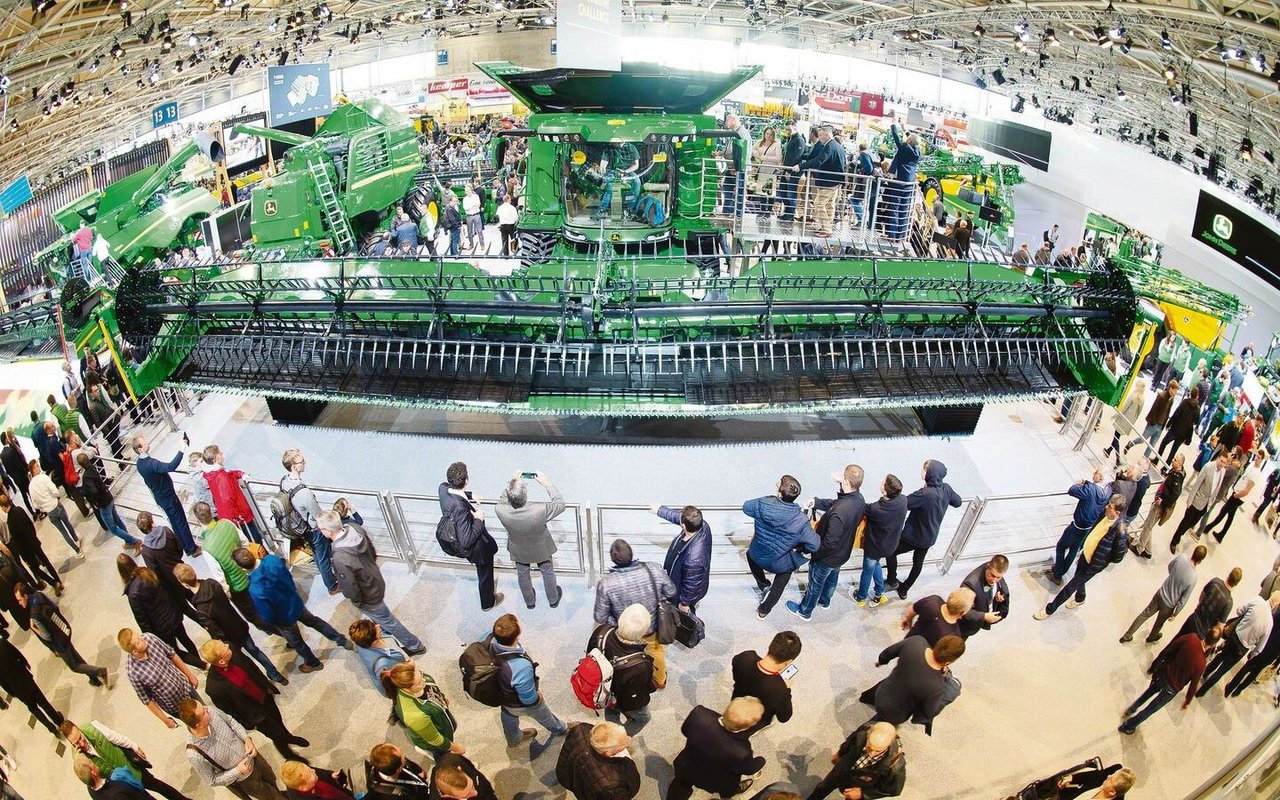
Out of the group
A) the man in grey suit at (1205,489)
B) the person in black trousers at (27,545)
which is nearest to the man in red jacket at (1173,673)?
the man in grey suit at (1205,489)

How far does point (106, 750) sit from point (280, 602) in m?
1.22

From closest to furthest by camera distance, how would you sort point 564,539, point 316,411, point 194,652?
point 194,652 < point 564,539 < point 316,411

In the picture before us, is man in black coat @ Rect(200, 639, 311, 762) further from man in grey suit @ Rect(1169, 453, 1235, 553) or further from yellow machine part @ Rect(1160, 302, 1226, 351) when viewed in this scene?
yellow machine part @ Rect(1160, 302, 1226, 351)

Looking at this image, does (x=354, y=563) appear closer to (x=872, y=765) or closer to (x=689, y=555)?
(x=689, y=555)

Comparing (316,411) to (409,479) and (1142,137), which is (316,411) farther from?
(1142,137)

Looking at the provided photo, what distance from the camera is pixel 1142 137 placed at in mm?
20234

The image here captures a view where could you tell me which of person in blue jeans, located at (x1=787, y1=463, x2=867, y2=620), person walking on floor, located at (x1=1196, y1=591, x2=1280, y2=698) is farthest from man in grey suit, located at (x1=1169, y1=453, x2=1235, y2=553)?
person in blue jeans, located at (x1=787, y1=463, x2=867, y2=620)

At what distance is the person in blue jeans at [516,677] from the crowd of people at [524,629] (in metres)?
0.01

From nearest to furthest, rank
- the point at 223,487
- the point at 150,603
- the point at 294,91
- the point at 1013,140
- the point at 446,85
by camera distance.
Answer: the point at 150,603, the point at 223,487, the point at 294,91, the point at 1013,140, the point at 446,85

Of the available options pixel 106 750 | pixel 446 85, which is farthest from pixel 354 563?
pixel 446 85

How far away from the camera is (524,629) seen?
5.29 metres

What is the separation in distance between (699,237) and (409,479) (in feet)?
13.2

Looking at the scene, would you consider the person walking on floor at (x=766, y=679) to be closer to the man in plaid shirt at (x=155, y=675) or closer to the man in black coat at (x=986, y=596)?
the man in black coat at (x=986, y=596)

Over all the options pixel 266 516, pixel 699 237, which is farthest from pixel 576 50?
pixel 266 516
